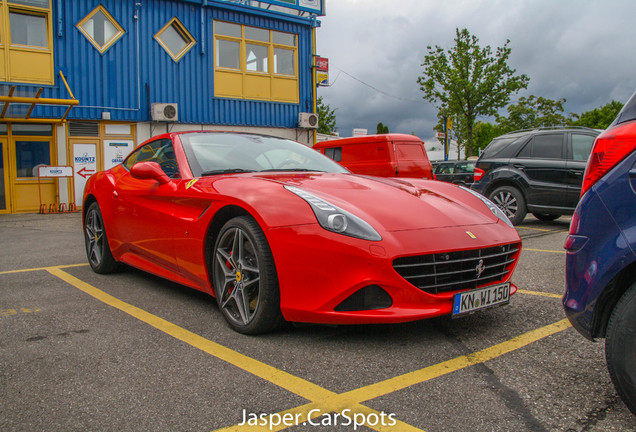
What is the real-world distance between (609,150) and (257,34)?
18.3 meters

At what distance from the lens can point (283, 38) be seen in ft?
64.7

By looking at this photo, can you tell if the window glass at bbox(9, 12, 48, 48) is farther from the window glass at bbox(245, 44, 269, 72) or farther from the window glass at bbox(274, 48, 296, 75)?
the window glass at bbox(274, 48, 296, 75)

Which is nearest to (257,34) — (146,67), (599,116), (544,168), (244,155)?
(146,67)

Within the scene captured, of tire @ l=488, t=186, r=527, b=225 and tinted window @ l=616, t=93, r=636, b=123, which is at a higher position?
tinted window @ l=616, t=93, r=636, b=123

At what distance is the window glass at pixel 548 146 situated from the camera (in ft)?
29.7

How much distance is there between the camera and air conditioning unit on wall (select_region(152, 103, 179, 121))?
16609 millimetres

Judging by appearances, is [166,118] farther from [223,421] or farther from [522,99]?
[522,99]

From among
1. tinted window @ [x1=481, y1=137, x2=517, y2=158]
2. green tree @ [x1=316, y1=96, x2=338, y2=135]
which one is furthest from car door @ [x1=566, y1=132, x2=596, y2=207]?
green tree @ [x1=316, y1=96, x2=338, y2=135]

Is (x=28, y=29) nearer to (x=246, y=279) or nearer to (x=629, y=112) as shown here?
(x=246, y=279)

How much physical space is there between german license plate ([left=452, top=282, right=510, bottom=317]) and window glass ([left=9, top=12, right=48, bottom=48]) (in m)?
15.8

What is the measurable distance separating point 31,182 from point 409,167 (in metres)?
10.5

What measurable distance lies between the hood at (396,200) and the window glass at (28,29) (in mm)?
14428

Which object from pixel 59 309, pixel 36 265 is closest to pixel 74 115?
pixel 36 265

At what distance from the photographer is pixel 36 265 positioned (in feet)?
19.0
